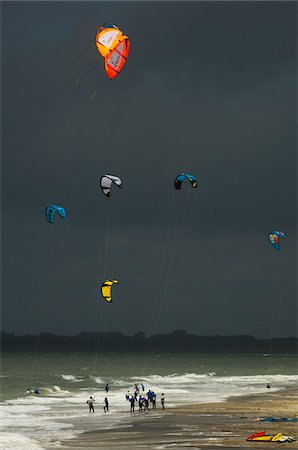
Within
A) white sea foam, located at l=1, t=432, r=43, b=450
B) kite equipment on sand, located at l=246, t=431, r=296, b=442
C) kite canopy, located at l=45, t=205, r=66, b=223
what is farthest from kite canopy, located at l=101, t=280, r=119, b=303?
kite equipment on sand, located at l=246, t=431, r=296, b=442

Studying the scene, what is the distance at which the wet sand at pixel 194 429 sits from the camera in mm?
27547

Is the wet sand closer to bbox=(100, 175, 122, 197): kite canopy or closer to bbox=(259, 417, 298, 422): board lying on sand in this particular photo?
bbox=(259, 417, 298, 422): board lying on sand

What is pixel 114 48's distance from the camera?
96.5ft

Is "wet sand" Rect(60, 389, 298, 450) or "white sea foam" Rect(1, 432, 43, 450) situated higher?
"wet sand" Rect(60, 389, 298, 450)

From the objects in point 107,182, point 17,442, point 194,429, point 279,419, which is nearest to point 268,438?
point 194,429

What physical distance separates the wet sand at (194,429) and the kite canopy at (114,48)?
1492 cm

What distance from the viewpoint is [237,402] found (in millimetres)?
46625

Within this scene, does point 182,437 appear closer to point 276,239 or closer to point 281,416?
point 281,416

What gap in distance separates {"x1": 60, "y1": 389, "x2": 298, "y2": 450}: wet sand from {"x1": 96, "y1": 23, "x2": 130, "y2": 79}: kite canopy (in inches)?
587

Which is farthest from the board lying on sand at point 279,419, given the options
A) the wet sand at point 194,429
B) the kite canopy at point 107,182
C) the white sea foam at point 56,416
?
the kite canopy at point 107,182

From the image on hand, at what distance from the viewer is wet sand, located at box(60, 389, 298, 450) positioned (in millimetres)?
27547

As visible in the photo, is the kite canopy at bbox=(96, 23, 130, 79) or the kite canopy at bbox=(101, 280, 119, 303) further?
the kite canopy at bbox=(101, 280, 119, 303)

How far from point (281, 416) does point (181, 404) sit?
10863 millimetres

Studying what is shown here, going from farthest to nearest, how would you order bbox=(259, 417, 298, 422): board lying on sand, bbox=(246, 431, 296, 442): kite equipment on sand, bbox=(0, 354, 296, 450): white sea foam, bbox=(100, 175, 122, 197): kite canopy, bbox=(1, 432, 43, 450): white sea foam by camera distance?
bbox=(100, 175, 122, 197): kite canopy, bbox=(259, 417, 298, 422): board lying on sand, bbox=(0, 354, 296, 450): white sea foam, bbox=(1, 432, 43, 450): white sea foam, bbox=(246, 431, 296, 442): kite equipment on sand
